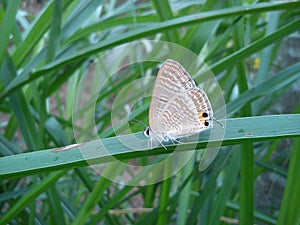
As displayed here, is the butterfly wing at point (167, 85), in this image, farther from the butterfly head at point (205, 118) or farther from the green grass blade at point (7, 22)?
the green grass blade at point (7, 22)

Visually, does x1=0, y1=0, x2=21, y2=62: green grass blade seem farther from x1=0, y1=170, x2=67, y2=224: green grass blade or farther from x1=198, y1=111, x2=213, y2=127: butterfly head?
x1=198, y1=111, x2=213, y2=127: butterfly head

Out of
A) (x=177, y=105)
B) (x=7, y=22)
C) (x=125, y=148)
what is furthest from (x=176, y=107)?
(x=7, y=22)

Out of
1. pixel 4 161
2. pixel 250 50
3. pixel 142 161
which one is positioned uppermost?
pixel 250 50

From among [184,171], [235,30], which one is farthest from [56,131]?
[235,30]

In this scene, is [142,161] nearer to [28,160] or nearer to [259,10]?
[259,10]

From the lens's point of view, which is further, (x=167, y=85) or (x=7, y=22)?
(x=7, y=22)

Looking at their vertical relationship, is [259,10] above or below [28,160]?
above

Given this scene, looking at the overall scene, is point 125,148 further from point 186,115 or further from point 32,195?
point 32,195

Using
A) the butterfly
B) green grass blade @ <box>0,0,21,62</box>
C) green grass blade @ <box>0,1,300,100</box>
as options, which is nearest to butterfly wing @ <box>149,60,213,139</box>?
the butterfly

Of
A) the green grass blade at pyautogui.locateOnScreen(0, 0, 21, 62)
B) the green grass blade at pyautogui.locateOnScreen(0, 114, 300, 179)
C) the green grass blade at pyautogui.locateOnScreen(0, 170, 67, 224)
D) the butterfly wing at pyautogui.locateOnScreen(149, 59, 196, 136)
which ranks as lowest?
the green grass blade at pyautogui.locateOnScreen(0, 170, 67, 224)
